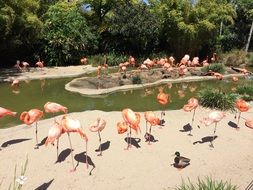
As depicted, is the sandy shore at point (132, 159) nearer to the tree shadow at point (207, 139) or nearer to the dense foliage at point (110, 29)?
the tree shadow at point (207, 139)

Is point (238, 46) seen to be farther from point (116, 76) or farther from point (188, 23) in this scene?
point (116, 76)

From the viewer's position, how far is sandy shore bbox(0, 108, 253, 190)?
7461mm

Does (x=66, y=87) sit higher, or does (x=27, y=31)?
(x=27, y=31)

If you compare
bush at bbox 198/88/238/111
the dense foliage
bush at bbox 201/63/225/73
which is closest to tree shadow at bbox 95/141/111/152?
bush at bbox 198/88/238/111

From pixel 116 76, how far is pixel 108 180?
10.4 metres

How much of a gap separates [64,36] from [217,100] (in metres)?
13.0

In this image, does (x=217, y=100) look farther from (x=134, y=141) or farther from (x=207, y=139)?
(x=134, y=141)

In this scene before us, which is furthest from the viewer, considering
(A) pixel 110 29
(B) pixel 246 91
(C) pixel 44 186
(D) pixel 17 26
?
(A) pixel 110 29

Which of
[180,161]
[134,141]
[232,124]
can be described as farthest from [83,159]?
[232,124]

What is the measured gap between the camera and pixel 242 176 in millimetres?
7691

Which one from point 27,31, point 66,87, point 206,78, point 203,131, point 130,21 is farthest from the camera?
point 130,21

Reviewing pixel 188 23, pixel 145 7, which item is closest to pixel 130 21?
pixel 145 7

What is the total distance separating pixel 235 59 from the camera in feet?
83.8

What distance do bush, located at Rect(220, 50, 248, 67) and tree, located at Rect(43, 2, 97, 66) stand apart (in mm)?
8425
